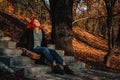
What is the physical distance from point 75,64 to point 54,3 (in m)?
3.07

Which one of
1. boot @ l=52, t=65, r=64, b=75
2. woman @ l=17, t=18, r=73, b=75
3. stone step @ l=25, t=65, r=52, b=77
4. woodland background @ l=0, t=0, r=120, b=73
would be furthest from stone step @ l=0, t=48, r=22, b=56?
woodland background @ l=0, t=0, r=120, b=73

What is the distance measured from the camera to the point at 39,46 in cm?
1050

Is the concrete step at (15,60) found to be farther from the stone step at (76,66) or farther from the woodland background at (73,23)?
the woodland background at (73,23)

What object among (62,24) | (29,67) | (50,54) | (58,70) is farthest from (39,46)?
(62,24)

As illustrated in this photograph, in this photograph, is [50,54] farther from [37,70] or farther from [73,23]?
[73,23]

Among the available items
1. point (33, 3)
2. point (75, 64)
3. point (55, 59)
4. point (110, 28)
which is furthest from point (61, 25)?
point (33, 3)

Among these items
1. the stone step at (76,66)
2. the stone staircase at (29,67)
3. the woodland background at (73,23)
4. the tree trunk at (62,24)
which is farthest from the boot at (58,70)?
the woodland background at (73,23)

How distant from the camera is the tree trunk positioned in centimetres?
1300

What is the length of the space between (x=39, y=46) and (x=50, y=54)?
652 millimetres

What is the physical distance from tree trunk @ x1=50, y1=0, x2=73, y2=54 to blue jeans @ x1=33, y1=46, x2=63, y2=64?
9.40 feet

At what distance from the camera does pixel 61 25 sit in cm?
1311

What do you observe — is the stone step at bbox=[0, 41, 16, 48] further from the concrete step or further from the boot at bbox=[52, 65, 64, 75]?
the boot at bbox=[52, 65, 64, 75]

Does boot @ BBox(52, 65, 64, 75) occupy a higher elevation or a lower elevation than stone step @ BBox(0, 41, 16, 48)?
lower

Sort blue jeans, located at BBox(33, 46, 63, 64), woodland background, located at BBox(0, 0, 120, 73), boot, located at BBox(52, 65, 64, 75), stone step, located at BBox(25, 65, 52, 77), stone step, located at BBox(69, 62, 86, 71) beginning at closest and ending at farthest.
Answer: stone step, located at BBox(25, 65, 52, 77), boot, located at BBox(52, 65, 64, 75), blue jeans, located at BBox(33, 46, 63, 64), stone step, located at BBox(69, 62, 86, 71), woodland background, located at BBox(0, 0, 120, 73)
